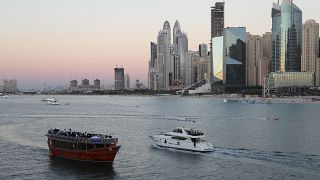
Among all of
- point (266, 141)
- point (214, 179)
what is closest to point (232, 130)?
point (266, 141)

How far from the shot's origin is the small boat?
4953 centimetres

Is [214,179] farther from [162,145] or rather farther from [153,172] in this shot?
[162,145]

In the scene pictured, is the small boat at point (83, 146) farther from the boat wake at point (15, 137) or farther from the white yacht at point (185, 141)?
the white yacht at point (185, 141)

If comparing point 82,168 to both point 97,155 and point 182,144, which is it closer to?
point 97,155

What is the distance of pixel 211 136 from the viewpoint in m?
75.2

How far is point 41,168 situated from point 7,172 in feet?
11.0

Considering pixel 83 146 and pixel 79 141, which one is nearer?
pixel 83 146

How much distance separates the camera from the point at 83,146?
5125 centimetres

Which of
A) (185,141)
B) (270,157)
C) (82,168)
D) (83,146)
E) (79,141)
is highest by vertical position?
(79,141)

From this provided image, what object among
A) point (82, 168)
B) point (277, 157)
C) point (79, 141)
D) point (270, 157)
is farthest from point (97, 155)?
point (277, 157)

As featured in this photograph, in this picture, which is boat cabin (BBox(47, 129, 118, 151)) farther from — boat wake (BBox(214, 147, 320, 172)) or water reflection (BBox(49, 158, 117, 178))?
boat wake (BBox(214, 147, 320, 172))

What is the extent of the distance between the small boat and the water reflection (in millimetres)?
672

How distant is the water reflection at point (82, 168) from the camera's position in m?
45.6

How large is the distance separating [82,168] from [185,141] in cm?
1460
